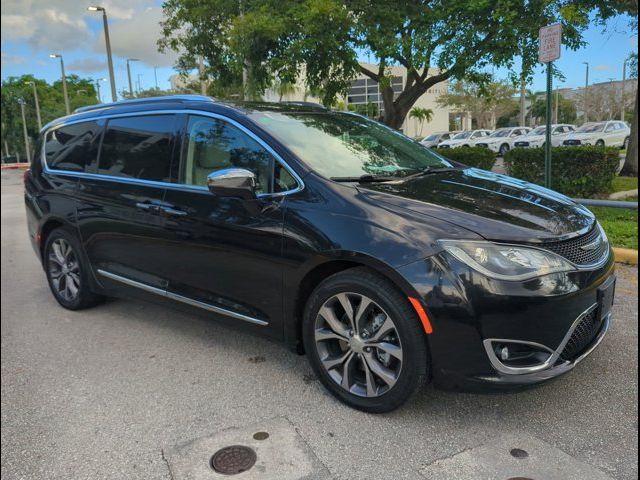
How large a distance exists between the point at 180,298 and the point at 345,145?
154 cm

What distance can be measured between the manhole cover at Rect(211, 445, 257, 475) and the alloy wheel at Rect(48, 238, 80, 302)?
8.97 feet

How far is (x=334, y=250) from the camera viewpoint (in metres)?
2.74

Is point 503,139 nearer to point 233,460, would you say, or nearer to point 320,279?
point 320,279

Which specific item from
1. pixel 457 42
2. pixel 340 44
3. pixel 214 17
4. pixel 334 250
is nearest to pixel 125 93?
pixel 214 17

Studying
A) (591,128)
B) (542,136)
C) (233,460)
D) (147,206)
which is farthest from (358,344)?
(591,128)

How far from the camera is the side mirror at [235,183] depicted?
2.98m

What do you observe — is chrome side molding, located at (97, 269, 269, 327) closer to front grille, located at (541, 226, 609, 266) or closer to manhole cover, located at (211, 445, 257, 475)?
manhole cover, located at (211, 445, 257, 475)

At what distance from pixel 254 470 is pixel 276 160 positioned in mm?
1700

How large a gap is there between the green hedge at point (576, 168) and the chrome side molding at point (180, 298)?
4814 millimetres

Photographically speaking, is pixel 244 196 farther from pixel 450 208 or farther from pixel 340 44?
pixel 340 44

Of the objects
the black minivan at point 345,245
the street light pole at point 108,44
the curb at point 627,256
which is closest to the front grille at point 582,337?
the black minivan at point 345,245

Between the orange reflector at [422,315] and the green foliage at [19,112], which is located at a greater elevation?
the green foliage at [19,112]

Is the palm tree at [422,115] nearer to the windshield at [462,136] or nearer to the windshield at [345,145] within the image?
the windshield at [462,136]

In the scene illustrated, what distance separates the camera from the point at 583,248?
2686 mm
